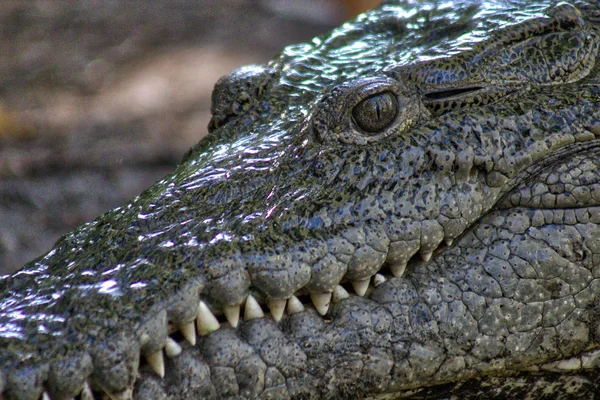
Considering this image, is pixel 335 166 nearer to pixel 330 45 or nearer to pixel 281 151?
pixel 281 151

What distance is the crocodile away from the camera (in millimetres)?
2400

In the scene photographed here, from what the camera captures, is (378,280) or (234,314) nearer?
(234,314)

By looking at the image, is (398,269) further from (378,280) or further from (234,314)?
(234,314)

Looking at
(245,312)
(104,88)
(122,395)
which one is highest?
(104,88)

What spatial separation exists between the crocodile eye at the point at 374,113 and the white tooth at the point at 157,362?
1168mm

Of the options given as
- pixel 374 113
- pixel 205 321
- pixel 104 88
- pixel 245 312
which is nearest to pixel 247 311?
pixel 245 312

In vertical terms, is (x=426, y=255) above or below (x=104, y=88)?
below

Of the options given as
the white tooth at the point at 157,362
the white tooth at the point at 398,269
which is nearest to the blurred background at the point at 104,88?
the white tooth at the point at 157,362

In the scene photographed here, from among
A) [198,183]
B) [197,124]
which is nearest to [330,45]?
[198,183]

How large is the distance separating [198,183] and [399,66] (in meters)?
0.95

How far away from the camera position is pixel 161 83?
787cm

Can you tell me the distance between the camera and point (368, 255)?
2.61 meters

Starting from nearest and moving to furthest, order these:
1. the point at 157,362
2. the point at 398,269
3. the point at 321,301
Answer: the point at 157,362, the point at 321,301, the point at 398,269

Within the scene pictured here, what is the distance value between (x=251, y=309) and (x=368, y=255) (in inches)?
17.7
